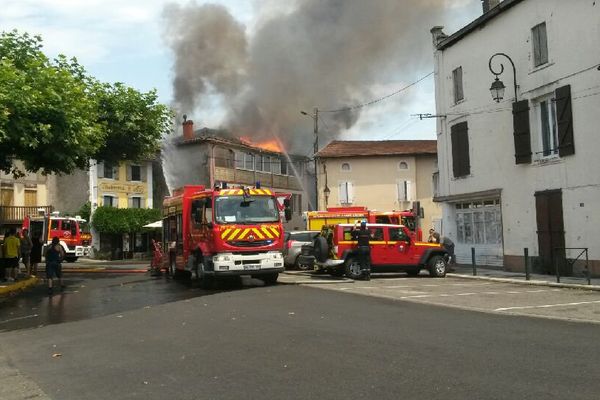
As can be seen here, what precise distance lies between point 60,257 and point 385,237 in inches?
369

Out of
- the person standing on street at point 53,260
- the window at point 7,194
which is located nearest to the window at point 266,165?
the window at point 7,194

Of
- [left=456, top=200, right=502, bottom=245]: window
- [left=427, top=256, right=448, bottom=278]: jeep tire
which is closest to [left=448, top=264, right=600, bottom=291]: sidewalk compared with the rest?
[left=427, top=256, right=448, bottom=278]: jeep tire

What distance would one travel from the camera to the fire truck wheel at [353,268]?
1741cm

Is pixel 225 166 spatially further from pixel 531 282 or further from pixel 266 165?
pixel 531 282

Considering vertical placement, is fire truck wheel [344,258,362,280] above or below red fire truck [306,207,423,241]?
below

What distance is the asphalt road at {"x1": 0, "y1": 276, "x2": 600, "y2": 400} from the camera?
5.30m

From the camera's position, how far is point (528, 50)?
18828 millimetres

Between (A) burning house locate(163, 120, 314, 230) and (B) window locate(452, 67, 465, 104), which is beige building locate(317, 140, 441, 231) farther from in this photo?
(B) window locate(452, 67, 465, 104)

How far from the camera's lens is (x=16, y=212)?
40625mm

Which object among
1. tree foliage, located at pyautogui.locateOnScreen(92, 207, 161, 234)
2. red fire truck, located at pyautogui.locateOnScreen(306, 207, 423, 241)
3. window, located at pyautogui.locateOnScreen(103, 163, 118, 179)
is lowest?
red fire truck, located at pyautogui.locateOnScreen(306, 207, 423, 241)

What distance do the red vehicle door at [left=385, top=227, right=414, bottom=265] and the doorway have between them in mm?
4092

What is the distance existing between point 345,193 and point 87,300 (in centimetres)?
3061

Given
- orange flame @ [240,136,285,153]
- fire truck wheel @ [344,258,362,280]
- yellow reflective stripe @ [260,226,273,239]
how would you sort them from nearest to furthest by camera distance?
yellow reflective stripe @ [260,226,273,239]
fire truck wheel @ [344,258,362,280]
orange flame @ [240,136,285,153]

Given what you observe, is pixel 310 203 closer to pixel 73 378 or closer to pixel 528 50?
pixel 528 50
